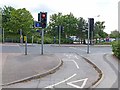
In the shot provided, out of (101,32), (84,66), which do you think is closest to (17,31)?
(101,32)

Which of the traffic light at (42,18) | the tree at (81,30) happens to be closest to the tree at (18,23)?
the tree at (81,30)

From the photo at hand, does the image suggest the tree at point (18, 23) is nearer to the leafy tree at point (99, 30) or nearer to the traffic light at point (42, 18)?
the leafy tree at point (99, 30)

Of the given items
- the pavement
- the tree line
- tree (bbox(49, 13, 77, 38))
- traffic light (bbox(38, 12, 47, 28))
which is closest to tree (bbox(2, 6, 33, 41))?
the tree line

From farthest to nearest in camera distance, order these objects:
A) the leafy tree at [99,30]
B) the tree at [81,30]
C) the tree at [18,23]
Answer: the leafy tree at [99,30]
the tree at [81,30]
the tree at [18,23]

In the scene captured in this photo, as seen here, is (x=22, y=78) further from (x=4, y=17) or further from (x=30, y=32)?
(x=4, y=17)

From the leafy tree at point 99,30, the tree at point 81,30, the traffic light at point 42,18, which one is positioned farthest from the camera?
the leafy tree at point 99,30

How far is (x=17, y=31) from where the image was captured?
2271 inches

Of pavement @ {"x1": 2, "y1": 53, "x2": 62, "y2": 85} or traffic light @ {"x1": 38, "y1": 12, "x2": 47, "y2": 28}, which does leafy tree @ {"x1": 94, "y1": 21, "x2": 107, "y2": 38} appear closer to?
traffic light @ {"x1": 38, "y1": 12, "x2": 47, "y2": 28}

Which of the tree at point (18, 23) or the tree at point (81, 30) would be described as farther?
the tree at point (81, 30)

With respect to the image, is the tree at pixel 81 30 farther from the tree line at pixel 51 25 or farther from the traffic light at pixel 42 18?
the traffic light at pixel 42 18

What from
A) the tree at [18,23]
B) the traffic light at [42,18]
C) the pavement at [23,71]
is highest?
the tree at [18,23]

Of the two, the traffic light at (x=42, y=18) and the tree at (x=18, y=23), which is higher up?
the tree at (x=18, y=23)

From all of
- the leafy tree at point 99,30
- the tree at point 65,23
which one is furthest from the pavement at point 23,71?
the leafy tree at point 99,30

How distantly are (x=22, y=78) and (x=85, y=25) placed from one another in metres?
46.0
